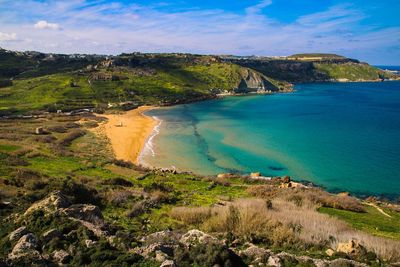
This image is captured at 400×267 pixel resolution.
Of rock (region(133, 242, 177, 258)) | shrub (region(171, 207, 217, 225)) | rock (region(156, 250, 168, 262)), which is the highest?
rock (region(156, 250, 168, 262))

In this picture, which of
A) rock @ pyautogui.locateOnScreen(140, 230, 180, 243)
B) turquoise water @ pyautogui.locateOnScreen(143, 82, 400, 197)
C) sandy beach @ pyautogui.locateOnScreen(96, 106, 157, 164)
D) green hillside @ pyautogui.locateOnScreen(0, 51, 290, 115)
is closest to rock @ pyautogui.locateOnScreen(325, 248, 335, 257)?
rock @ pyautogui.locateOnScreen(140, 230, 180, 243)

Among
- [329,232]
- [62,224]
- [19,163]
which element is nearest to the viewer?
[62,224]

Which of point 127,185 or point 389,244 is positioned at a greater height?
point 389,244

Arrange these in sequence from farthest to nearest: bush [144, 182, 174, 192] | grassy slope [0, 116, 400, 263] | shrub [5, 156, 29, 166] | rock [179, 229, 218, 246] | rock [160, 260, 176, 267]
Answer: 1. shrub [5, 156, 29, 166]
2. bush [144, 182, 174, 192]
3. grassy slope [0, 116, 400, 263]
4. rock [179, 229, 218, 246]
5. rock [160, 260, 176, 267]

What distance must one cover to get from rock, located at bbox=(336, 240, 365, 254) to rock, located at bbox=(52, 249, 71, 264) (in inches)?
396

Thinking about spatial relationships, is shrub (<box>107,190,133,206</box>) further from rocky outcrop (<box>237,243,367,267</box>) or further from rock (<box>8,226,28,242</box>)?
rocky outcrop (<box>237,243,367,267</box>)

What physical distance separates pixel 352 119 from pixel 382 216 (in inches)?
3187

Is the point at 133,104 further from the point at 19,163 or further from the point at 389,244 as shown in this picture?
the point at 389,244

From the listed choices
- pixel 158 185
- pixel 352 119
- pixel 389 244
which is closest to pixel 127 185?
pixel 158 185

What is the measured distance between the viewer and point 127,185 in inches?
1252

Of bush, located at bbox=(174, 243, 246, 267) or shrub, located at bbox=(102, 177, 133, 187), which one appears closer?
bush, located at bbox=(174, 243, 246, 267)

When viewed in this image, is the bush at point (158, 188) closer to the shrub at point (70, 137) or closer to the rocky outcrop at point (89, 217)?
the rocky outcrop at point (89, 217)

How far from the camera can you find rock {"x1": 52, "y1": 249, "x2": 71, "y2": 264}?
40.7 ft

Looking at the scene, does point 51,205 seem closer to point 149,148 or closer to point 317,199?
point 317,199
